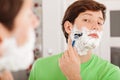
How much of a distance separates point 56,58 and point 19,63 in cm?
53

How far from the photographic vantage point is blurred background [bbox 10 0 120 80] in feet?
4.80

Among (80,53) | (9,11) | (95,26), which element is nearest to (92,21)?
(95,26)

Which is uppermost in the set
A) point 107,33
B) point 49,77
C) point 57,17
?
point 57,17

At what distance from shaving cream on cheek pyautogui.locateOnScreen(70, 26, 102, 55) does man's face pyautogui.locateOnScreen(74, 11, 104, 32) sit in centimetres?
1

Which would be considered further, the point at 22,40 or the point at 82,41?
the point at 82,41

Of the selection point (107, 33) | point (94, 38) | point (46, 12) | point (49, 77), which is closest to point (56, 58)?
point (49, 77)

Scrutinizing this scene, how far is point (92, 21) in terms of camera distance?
0.97 m

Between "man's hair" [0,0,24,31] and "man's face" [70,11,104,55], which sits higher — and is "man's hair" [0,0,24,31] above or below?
above

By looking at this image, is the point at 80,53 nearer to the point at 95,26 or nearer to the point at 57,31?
the point at 95,26

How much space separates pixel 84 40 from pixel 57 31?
0.61 meters

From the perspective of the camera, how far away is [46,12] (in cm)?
146

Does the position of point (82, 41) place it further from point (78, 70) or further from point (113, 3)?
point (113, 3)

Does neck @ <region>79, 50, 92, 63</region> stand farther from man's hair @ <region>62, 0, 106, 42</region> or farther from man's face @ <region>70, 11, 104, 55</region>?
man's hair @ <region>62, 0, 106, 42</region>

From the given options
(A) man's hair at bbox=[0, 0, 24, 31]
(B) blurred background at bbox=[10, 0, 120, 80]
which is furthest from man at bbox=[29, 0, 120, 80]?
(A) man's hair at bbox=[0, 0, 24, 31]
